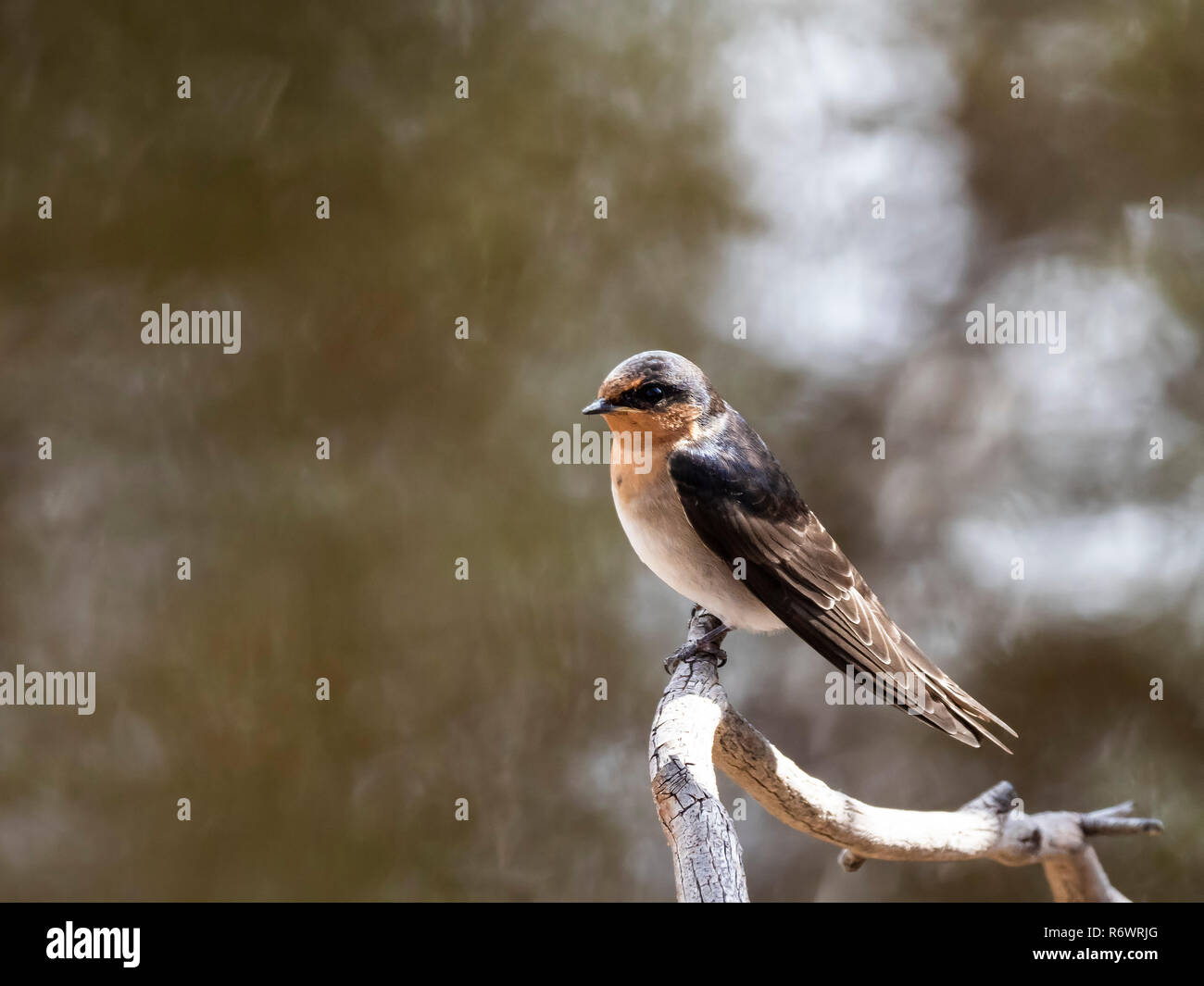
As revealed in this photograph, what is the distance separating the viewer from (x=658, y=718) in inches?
68.5

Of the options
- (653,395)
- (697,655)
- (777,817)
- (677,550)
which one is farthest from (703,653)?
(653,395)

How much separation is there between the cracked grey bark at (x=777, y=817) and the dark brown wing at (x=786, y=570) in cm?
20

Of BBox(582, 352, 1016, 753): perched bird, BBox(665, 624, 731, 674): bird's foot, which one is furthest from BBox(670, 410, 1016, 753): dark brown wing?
BBox(665, 624, 731, 674): bird's foot

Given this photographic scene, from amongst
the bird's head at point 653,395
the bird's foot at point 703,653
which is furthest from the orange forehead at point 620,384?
the bird's foot at point 703,653

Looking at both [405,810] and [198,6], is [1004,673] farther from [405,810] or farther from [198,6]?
[198,6]

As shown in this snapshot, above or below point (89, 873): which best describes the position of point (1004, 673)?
above

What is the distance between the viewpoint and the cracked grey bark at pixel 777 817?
4.60 ft

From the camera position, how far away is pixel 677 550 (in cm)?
215

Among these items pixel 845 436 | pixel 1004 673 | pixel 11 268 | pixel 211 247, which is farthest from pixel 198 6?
pixel 1004 673

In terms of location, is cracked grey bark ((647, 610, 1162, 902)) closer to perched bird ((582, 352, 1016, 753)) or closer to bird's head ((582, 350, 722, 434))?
perched bird ((582, 352, 1016, 753))

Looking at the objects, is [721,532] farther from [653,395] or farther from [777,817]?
[777,817]

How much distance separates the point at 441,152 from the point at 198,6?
100cm

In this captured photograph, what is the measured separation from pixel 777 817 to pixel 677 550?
1.83ft

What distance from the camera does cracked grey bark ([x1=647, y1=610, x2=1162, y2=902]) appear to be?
1401 millimetres
